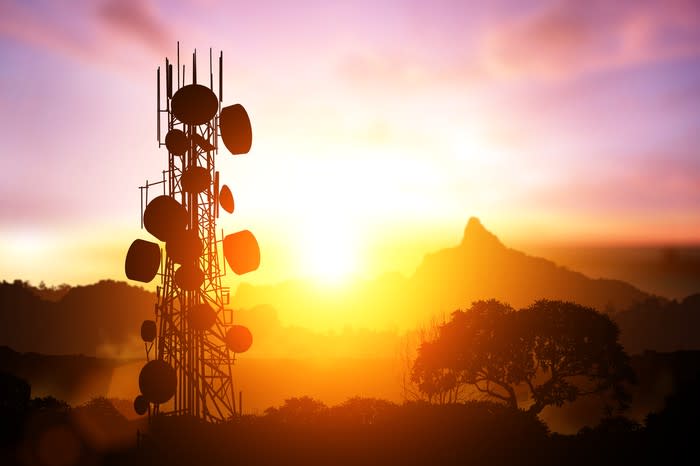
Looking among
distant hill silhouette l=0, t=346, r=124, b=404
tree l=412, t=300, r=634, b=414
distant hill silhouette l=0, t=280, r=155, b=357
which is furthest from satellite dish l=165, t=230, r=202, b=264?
distant hill silhouette l=0, t=280, r=155, b=357

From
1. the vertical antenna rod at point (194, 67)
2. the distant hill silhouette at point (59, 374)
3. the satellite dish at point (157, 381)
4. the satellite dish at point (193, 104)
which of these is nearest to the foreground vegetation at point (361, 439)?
the satellite dish at point (157, 381)

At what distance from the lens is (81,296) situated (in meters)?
154

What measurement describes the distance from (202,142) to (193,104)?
6.23ft

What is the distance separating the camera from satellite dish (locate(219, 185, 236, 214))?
30852 millimetres

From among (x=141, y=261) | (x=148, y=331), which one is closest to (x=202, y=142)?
(x=141, y=261)

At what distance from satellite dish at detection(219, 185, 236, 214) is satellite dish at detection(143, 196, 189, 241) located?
246 cm

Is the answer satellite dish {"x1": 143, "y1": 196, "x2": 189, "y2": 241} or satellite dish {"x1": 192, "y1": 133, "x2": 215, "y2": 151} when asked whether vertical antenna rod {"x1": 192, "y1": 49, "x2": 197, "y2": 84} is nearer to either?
satellite dish {"x1": 192, "y1": 133, "x2": 215, "y2": 151}

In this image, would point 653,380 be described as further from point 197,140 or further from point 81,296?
point 81,296

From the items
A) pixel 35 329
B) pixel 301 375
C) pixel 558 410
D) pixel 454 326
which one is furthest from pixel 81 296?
pixel 454 326

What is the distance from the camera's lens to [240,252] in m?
30.8

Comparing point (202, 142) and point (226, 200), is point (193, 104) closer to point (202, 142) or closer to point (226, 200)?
point (202, 142)

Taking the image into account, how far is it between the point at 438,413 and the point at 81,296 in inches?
5580

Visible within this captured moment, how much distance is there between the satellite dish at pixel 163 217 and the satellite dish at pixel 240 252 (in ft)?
9.13

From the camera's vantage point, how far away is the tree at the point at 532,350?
34.0m
